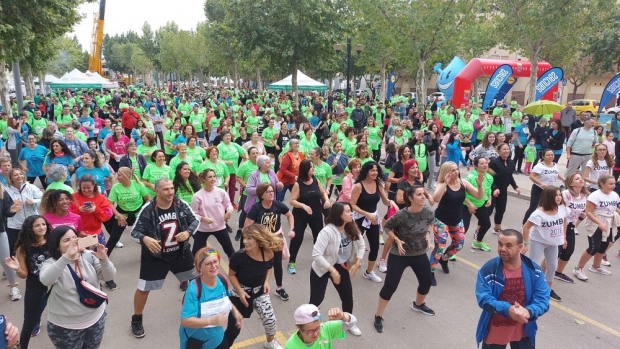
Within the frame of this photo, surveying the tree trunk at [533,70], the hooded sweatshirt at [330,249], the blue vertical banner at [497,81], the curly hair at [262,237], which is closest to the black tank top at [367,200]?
the hooded sweatshirt at [330,249]

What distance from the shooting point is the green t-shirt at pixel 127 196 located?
6023 mm

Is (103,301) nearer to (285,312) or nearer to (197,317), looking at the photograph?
(197,317)

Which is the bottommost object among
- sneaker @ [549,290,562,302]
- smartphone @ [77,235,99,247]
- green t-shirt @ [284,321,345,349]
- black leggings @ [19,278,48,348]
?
sneaker @ [549,290,562,302]

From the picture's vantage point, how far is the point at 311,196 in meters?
5.86

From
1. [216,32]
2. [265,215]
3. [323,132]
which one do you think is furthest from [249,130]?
[216,32]

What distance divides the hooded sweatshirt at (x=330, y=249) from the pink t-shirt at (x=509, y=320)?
1.39m

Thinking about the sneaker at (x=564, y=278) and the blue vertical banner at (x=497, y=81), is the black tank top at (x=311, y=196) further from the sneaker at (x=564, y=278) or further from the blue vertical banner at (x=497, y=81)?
the blue vertical banner at (x=497, y=81)

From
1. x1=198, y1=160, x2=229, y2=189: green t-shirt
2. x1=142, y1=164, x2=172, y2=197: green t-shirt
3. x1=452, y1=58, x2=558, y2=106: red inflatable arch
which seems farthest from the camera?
x1=452, y1=58, x2=558, y2=106: red inflatable arch

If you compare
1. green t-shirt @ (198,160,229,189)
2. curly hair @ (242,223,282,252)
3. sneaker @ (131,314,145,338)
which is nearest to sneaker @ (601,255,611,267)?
curly hair @ (242,223,282,252)

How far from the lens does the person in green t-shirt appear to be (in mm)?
2859

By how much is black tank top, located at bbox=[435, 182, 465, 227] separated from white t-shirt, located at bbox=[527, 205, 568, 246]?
925 mm

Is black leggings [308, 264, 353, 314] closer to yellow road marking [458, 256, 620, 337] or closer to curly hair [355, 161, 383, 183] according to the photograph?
curly hair [355, 161, 383, 183]

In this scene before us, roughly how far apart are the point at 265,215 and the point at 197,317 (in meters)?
1.90

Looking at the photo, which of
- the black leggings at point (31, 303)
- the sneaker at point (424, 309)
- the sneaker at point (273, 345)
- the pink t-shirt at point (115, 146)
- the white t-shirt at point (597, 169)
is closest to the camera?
the black leggings at point (31, 303)
